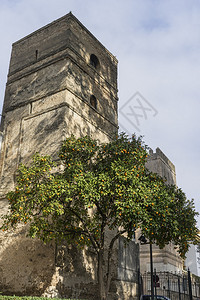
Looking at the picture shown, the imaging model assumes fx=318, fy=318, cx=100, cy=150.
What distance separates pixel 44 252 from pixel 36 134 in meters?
5.07

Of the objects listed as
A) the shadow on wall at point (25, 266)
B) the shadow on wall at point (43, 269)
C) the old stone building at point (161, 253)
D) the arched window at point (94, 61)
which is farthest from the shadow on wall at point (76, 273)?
the old stone building at point (161, 253)

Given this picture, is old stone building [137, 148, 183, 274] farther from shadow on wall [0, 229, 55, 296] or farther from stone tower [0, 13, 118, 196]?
shadow on wall [0, 229, 55, 296]

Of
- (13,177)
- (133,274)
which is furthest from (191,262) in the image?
(13,177)

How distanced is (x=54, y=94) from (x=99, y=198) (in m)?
5.90

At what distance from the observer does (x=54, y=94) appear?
550 inches

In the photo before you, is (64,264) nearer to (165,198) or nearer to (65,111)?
(165,198)

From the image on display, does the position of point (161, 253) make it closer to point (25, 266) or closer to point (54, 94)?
point (25, 266)

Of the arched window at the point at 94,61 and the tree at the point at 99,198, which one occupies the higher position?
the arched window at the point at 94,61

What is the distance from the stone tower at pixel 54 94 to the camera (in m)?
13.6

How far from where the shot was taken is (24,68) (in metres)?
16.1

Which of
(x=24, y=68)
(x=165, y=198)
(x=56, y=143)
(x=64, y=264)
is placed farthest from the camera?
(x=24, y=68)

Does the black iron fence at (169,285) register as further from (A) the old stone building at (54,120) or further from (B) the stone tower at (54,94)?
(B) the stone tower at (54,94)

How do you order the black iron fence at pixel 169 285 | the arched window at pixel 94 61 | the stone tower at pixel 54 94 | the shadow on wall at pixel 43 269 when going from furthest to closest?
the arched window at pixel 94 61
the black iron fence at pixel 169 285
the stone tower at pixel 54 94
the shadow on wall at pixel 43 269

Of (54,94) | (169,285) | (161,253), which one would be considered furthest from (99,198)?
(161,253)
